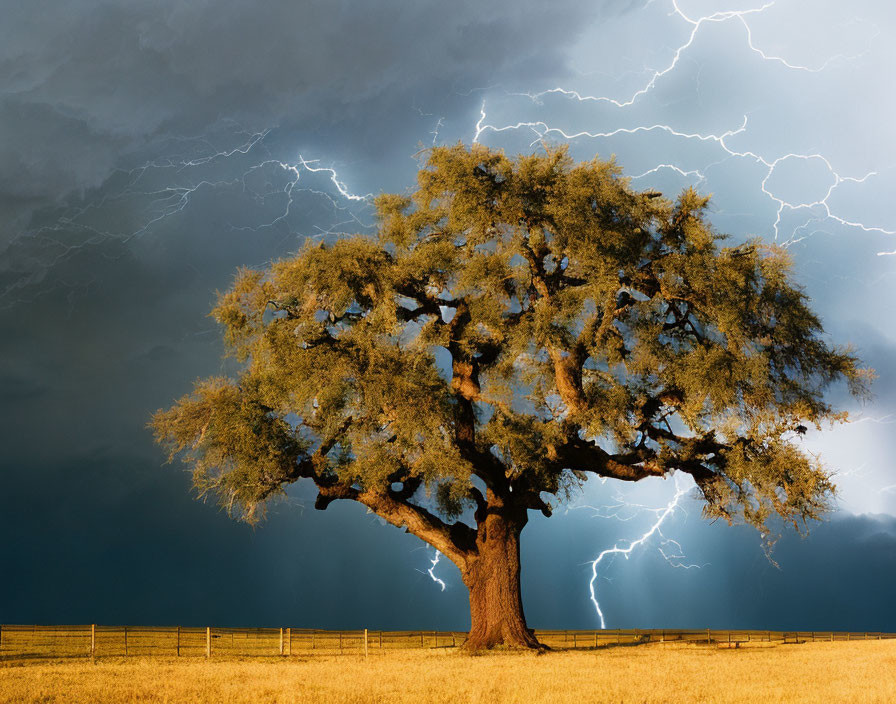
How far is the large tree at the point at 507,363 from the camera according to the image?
70.6 feet

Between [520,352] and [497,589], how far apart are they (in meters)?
6.55

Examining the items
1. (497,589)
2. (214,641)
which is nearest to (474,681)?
(497,589)

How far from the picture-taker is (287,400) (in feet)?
73.7

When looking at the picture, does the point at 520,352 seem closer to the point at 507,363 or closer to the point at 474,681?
the point at 507,363

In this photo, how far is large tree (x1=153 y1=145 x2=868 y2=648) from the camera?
21.5 meters

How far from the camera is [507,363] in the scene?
23.9 meters

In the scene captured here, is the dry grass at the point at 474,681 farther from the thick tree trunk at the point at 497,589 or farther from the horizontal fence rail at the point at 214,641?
the horizontal fence rail at the point at 214,641

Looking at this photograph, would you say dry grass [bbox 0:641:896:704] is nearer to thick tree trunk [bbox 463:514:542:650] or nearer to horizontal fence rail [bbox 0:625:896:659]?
→ thick tree trunk [bbox 463:514:542:650]

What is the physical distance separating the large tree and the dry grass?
4.30m

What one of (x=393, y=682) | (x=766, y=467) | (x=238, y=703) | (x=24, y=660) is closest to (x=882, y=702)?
(x=393, y=682)

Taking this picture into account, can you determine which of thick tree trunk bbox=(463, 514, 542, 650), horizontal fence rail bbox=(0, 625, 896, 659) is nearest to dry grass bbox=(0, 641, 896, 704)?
thick tree trunk bbox=(463, 514, 542, 650)

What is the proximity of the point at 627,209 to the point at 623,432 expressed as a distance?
585 cm

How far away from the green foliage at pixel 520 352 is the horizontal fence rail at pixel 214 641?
20.0 ft

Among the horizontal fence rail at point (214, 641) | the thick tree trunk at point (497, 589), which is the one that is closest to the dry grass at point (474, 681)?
the thick tree trunk at point (497, 589)
